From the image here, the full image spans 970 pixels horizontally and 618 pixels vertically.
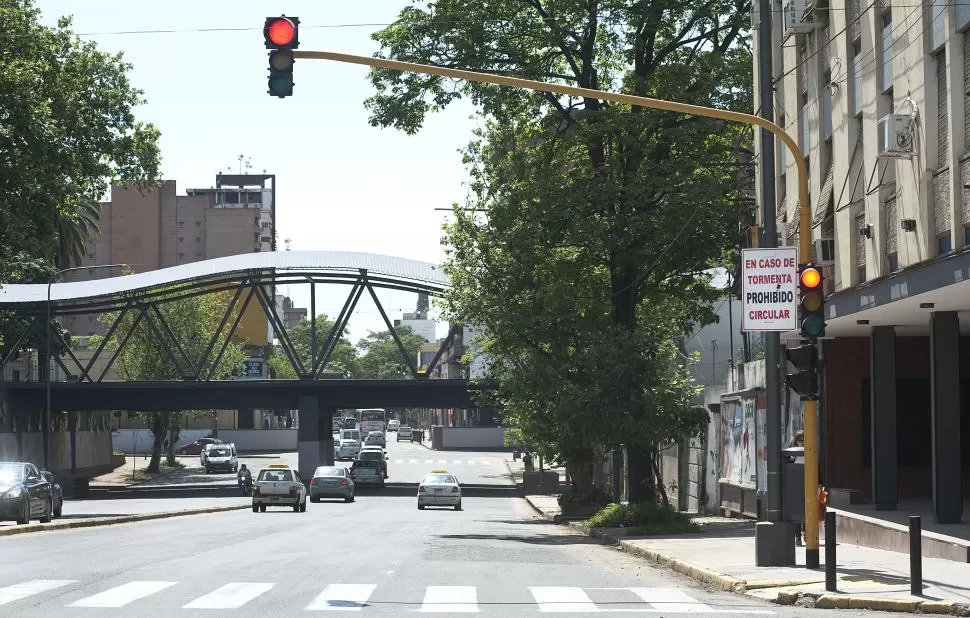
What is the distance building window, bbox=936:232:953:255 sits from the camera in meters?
19.6

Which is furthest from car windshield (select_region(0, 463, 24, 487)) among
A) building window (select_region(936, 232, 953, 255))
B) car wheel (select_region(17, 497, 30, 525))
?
building window (select_region(936, 232, 953, 255))

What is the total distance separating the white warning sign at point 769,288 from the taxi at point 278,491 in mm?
31633

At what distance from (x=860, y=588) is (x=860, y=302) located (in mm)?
8822

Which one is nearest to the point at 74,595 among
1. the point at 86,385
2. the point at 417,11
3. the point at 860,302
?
the point at 860,302

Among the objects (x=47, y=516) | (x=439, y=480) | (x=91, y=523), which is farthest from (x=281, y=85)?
(x=439, y=480)

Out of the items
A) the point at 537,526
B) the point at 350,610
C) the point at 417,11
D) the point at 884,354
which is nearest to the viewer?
the point at 350,610

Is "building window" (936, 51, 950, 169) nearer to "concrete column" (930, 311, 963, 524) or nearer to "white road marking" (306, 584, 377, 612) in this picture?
"concrete column" (930, 311, 963, 524)

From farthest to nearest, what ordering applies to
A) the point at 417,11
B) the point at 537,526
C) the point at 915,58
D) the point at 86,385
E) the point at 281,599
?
the point at 86,385, the point at 537,526, the point at 417,11, the point at 915,58, the point at 281,599

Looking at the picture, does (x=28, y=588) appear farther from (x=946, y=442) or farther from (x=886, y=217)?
(x=886, y=217)

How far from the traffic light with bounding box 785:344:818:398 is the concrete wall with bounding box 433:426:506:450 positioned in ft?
358

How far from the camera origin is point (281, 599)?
1464 centimetres

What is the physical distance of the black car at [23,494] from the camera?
1258 inches

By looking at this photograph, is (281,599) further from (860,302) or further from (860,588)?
(860,302)

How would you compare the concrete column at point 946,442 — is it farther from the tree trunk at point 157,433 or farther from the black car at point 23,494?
the tree trunk at point 157,433
